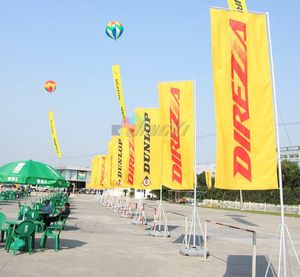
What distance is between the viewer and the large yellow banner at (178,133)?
12562 mm

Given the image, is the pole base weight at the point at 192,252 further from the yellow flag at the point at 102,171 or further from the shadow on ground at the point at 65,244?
the yellow flag at the point at 102,171

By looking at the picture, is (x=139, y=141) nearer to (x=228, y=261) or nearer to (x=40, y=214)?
(x=40, y=214)

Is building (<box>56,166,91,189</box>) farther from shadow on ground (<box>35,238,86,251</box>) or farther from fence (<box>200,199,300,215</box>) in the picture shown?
shadow on ground (<box>35,238,86,251</box>)

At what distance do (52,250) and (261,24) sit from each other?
7.85 meters

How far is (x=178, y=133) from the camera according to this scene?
1265 cm

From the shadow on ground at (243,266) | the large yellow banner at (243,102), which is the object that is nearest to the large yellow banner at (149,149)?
the shadow on ground at (243,266)

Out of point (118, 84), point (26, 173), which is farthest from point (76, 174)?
point (26, 173)

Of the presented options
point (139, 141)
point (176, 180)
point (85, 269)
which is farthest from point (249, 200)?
point (85, 269)

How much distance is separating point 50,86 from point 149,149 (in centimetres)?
3000

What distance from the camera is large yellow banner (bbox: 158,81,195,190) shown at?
1256 cm

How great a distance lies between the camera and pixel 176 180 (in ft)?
41.5

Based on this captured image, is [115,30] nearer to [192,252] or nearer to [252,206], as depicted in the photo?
[192,252]

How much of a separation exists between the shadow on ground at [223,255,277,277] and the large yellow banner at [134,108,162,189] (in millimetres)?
6207

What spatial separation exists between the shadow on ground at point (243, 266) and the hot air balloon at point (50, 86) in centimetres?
3644
